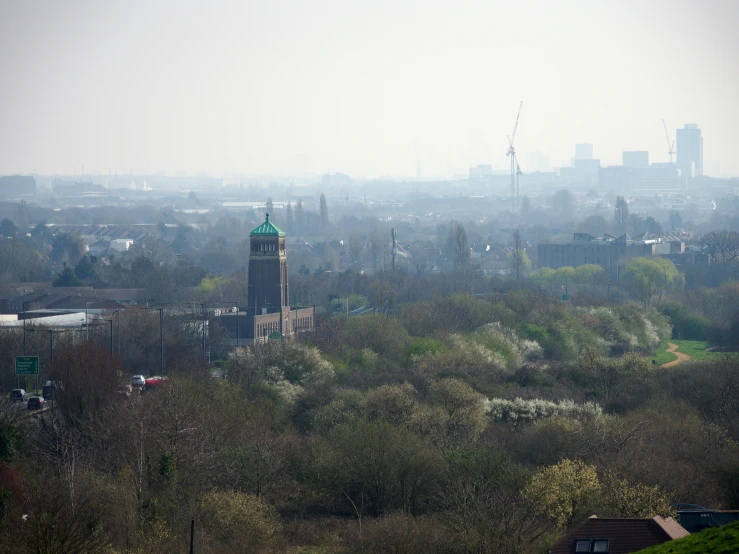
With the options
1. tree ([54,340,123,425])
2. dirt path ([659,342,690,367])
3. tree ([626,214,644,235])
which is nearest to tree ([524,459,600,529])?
tree ([54,340,123,425])

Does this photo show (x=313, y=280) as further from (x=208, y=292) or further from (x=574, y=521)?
(x=574, y=521)

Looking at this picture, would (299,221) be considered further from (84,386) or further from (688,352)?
(84,386)

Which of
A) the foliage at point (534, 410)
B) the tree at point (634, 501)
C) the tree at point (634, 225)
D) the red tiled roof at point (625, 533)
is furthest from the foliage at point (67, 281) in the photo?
the tree at point (634, 225)

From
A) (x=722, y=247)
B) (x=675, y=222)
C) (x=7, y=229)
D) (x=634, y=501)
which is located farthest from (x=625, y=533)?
(x=675, y=222)

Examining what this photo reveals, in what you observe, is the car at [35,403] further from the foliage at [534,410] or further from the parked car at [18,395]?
the foliage at [534,410]

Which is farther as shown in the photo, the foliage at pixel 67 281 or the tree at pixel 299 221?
the tree at pixel 299 221

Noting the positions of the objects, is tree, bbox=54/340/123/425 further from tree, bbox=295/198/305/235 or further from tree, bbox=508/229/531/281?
tree, bbox=295/198/305/235
